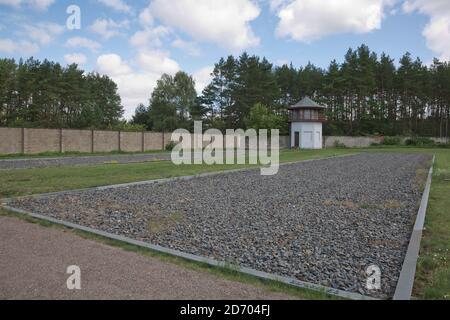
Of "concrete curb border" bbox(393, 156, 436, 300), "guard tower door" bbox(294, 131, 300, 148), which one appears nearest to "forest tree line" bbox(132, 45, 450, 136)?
"guard tower door" bbox(294, 131, 300, 148)

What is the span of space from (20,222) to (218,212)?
3.70 m

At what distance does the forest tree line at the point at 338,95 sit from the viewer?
5822 cm

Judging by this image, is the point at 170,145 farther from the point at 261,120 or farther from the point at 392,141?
the point at 392,141

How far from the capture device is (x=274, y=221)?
7098 mm

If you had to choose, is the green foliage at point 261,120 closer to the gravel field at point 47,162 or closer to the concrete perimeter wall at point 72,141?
the concrete perimeter wall at point 72,141

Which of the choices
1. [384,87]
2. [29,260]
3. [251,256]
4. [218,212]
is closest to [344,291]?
[251,256]

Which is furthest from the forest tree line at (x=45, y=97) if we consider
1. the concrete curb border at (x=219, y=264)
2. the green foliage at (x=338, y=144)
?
the concrete curb border at (x=219, y=264)

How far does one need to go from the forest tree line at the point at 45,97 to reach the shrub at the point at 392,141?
40193 millimetres

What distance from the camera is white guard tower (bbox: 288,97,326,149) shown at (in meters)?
49.9

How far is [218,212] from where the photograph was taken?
25.9 ft

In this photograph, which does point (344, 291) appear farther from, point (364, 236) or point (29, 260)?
point (29, 260)

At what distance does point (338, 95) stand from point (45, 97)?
44027 mm

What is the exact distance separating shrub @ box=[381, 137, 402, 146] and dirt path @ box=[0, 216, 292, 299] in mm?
54691

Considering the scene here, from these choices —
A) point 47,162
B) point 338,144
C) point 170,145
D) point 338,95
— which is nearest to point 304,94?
point 338,95
